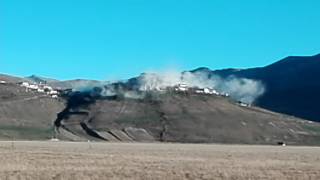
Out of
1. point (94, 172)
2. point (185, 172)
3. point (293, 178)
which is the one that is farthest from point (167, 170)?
point (293, 178)

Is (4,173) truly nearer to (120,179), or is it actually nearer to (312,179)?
(120,179)

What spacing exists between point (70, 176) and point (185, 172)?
688cm

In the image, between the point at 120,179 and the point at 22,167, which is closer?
the point at 120,179

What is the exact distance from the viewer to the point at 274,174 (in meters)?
41.9

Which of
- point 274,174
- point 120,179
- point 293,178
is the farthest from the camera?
point 274,174

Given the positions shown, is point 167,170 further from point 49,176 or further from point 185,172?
point 49,176

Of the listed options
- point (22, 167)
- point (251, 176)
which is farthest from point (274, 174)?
point (22, 167)

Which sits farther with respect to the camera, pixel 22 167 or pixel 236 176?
pixel 22 167

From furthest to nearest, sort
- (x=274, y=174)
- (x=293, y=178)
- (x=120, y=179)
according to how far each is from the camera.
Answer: (x=274, y=174), (x=293, y=178), (x=120, y=179)

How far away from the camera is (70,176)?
37406 mm

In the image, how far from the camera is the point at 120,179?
3675cm

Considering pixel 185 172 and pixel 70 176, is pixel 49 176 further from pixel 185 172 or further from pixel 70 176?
pixel 185 172

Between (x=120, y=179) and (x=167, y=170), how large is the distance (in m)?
6.08

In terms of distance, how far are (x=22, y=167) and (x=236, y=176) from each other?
1309cm
